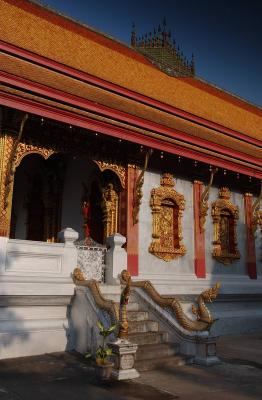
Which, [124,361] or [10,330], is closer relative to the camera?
[124,361]

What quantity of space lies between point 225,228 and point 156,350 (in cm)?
Answer: 595

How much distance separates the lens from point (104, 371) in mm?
5961

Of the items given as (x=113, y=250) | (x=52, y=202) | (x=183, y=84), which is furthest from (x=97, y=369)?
(x=183, y=84)

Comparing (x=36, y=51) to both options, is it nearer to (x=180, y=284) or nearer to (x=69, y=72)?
(x=69, y=72)

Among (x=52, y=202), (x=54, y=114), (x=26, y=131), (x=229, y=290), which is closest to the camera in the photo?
(x=54, y=114)

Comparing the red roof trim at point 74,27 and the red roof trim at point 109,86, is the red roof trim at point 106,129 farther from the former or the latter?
the red roof trim at point 74,27

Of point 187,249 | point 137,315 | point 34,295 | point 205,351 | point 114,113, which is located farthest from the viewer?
point 187,249

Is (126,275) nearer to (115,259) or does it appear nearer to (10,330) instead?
(115,259)

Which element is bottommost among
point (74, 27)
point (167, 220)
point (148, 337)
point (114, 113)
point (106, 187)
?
point (148, 337)

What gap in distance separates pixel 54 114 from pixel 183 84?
7.88 meters

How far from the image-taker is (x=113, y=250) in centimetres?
915

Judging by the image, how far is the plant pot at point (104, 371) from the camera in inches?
234

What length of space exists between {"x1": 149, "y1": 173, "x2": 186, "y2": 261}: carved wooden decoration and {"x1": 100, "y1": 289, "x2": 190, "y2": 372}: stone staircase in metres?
2.39

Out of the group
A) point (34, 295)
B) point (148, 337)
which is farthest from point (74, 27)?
point (148, 337)
